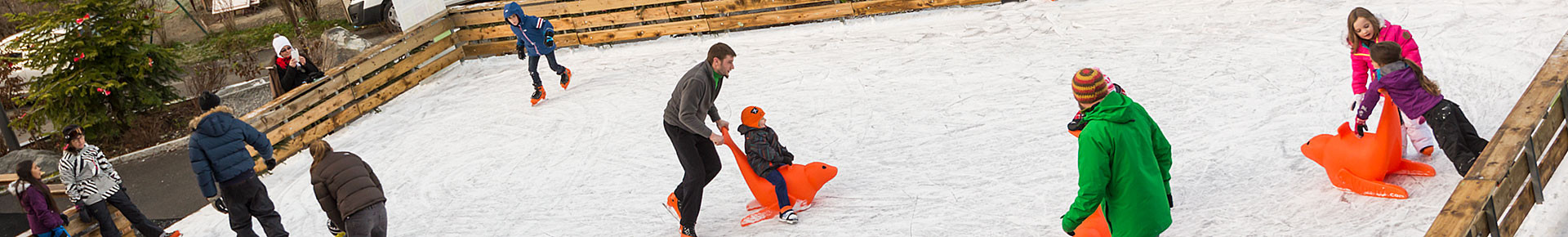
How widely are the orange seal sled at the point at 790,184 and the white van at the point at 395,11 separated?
6.02 metres

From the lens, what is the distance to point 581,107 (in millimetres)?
9633

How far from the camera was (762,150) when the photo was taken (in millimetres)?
5906

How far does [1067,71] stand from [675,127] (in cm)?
400

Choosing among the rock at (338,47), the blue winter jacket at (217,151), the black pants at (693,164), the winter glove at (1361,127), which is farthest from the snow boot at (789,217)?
the rock at (338,47)

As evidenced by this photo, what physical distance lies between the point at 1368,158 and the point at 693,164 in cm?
313

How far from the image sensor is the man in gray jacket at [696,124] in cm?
544

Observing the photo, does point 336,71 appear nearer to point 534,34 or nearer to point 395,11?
point 395,11

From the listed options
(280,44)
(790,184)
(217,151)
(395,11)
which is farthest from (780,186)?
(395,11)

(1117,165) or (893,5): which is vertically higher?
(1117,165)

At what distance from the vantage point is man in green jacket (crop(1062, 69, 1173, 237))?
3678 millimetres

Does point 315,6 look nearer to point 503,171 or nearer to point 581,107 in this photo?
point 581,107

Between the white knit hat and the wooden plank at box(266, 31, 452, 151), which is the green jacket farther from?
the white knit hat

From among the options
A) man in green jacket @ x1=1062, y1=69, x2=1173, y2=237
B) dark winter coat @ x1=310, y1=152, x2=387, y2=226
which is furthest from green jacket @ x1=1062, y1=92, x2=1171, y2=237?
dark winter coat @ x1=310, y1=152, x2=387, y2=226

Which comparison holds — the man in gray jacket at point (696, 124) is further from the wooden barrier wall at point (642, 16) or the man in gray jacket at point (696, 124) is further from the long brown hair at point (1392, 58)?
the wooden barrier wall at point (642, 16)
